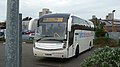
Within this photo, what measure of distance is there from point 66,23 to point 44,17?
1535 mm

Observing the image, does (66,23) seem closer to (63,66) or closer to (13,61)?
(63,66)

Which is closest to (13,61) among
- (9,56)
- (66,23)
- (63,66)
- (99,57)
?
(9,56)

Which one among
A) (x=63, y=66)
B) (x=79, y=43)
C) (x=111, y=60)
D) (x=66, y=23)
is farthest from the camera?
(x=79, y=43)

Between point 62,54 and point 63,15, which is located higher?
point 63,15

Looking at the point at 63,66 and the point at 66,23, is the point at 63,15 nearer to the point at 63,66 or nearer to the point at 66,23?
the point at 66,23

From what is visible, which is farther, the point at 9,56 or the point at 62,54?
the point at 62,54

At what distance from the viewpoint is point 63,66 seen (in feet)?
45.5

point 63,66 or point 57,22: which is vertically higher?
point 57,22

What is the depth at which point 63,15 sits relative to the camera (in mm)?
15547

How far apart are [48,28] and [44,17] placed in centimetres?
81

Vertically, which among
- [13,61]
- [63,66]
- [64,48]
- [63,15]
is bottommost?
[63,66]

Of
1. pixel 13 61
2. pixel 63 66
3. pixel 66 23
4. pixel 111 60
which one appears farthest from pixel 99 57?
pixel 66 23

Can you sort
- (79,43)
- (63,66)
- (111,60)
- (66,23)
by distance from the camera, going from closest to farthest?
(111,60) < (63,66) < (66,23) < (79,43)

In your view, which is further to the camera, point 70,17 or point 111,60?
point 70,17
